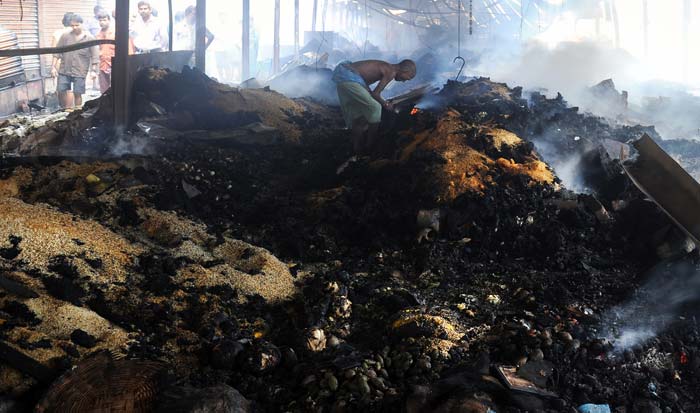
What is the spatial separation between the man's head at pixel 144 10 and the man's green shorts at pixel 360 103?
7.63 m

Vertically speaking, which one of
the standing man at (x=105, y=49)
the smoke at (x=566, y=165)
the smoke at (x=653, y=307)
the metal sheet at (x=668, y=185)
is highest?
the standing man at (x=105, y=49)

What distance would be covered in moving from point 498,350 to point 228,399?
1.85 meters

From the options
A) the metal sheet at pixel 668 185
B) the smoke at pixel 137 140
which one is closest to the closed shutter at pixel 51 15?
the smoke at pixel 137 140

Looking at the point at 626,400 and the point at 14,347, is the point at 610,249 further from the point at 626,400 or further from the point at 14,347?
the point at 14,347

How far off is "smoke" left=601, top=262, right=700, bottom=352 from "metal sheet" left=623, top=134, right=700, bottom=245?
1.28 ft

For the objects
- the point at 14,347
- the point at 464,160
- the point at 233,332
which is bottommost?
the point at 233,332

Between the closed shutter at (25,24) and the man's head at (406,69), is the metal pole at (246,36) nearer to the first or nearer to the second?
the closed shutter at (25,24)

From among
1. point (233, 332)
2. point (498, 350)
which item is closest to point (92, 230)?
point (233, 332)

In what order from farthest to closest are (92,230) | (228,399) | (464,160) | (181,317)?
(464,160) → (92,230) → (181,317) → (228,399)

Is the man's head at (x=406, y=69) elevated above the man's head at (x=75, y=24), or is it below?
below

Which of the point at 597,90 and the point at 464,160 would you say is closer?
the point at 464,160

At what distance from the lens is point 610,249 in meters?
5.77

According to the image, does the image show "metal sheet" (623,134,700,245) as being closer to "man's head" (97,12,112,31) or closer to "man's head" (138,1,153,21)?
"man's head" (97,12,112,31)

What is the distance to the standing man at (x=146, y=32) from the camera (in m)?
13.6
